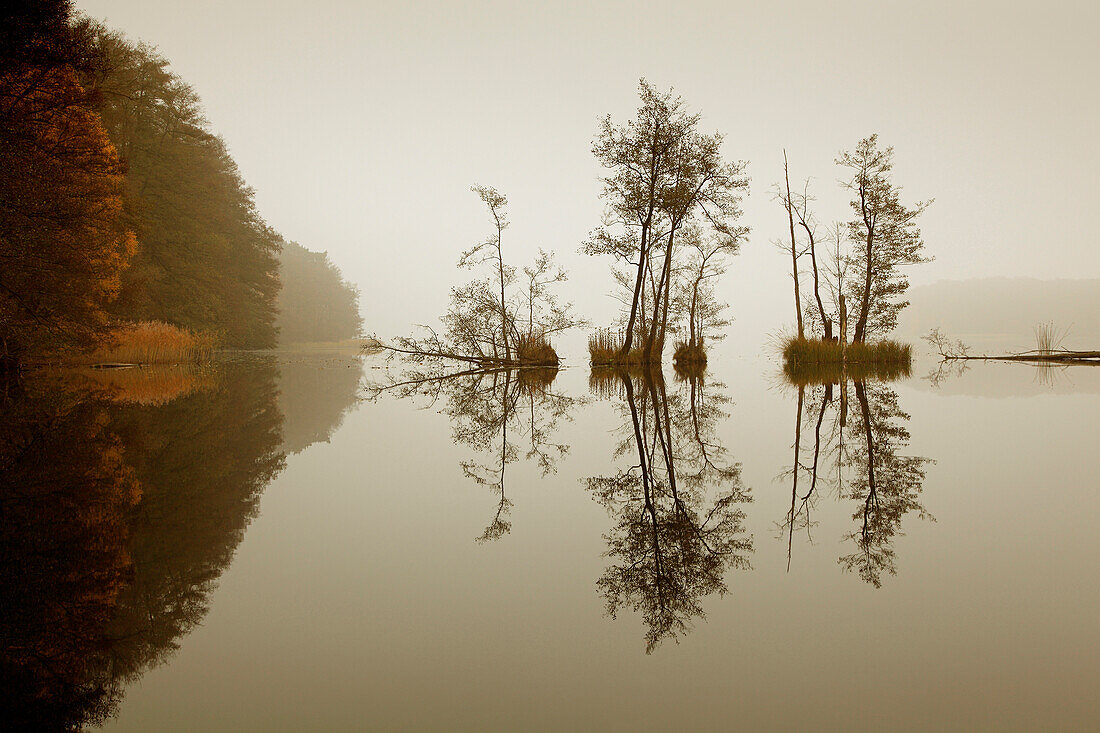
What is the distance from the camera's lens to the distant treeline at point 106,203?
12.1 metres

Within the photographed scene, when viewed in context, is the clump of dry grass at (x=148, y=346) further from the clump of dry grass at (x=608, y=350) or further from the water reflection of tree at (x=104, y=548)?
the water reflection of tree at (x=104, y=548)

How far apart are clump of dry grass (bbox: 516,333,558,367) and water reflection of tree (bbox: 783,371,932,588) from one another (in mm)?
12063

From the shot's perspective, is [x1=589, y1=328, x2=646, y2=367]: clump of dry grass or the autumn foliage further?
[x1=589, y1=328, x2=646, y2=367]: clump of dry grass

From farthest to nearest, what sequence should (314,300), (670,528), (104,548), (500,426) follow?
(314,300)
(500,426)
(670,528)
(104,548)

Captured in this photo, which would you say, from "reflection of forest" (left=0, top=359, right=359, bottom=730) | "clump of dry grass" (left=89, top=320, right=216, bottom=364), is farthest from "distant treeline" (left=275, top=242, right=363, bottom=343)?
"reflection of forest" (left=0, top=359, right=359, bottom=730)

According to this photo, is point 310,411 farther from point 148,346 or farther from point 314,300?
point 314,300

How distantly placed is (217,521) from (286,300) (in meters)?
72.9

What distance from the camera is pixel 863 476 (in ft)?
10.8

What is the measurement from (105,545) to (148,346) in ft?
65.0

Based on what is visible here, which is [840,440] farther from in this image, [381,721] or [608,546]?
[381,721]

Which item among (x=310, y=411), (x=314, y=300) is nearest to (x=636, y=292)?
(x=310, y=411)

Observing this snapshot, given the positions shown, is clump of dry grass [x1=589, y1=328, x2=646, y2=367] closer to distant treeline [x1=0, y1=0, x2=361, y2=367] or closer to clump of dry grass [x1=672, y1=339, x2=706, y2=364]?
clump of dry grass [x1=672, y1=339, x2=706, y2=364]

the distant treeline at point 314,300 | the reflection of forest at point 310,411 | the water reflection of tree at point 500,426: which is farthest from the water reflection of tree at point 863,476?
the distant treeline at point 314,300

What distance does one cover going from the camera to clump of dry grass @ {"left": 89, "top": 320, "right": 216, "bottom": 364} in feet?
57.9
